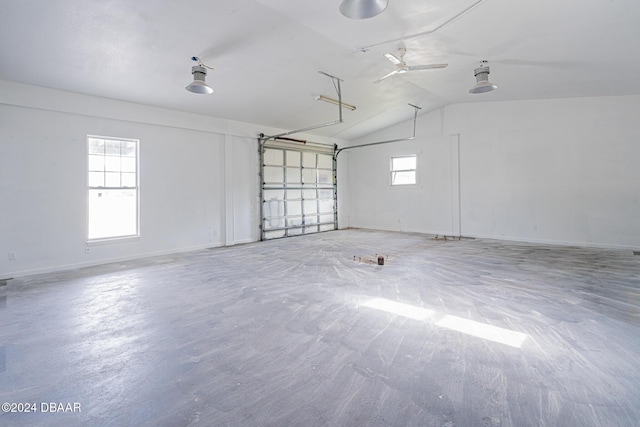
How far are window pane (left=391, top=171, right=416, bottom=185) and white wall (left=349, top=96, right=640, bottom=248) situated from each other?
0.86 feet

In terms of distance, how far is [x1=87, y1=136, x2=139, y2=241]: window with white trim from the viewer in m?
5.67

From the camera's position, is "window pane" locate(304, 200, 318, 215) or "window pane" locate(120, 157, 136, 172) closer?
"window pane" locate(120, 157, 136, 172)

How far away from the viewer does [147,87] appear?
5.36m

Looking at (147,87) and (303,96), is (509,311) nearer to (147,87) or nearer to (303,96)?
(303,96)

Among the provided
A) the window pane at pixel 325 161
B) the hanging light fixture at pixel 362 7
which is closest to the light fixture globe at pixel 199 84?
the hanging light fixture at pixel 362 7

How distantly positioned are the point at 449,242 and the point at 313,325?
5.92 metres

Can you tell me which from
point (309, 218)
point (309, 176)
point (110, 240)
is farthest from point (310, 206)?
point (110, 240)

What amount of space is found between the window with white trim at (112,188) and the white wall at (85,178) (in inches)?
7.1

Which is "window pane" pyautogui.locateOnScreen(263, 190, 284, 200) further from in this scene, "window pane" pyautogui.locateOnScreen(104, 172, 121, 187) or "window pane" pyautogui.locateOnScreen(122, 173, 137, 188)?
"window pane" pyautogui.locateOnScreen(104, 172, 121, 187)

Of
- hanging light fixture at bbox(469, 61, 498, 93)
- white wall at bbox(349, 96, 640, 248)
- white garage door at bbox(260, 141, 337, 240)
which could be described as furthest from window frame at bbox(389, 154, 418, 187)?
hanging light fixture at bbox(469, 61, 498, 93)

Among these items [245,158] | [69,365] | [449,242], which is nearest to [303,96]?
[245,158]

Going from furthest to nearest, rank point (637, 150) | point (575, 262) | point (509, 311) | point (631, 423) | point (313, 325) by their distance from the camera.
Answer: point (637, 150), point (575, 262), point (509, 311), point (313, 325), point (631, 423)

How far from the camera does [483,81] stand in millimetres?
5051

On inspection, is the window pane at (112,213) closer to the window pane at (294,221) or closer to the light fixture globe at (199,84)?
the light fixture globe at (199,84)
